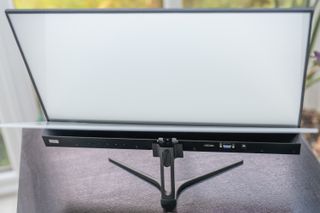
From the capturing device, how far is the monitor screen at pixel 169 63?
0.87 m

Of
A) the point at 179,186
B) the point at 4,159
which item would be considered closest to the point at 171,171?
the point at 179,186

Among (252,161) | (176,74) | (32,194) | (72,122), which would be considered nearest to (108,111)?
(72,122)

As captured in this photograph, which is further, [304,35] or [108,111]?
[108,111]

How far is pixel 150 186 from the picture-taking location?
3.60 feet

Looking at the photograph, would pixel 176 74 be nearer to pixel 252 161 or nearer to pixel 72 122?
pixel 72 122

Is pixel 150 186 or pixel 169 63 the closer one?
pixel 169 63

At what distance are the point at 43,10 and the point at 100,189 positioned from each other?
0.52 metres

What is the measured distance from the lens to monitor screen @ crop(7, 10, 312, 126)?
87cm

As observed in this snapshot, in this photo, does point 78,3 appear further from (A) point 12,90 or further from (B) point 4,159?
(B) point 4,159

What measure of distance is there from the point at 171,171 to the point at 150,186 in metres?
0.13

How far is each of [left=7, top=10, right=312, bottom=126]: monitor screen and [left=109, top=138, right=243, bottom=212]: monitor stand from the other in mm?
65

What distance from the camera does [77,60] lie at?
0.98 meters

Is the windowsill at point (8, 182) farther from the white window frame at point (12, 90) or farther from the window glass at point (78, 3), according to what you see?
the window glass at point (78, 3)

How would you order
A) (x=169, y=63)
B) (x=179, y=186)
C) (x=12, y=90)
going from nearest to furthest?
(x=169, y=63) → (x=179, y=186) → (x=12, y=90)
